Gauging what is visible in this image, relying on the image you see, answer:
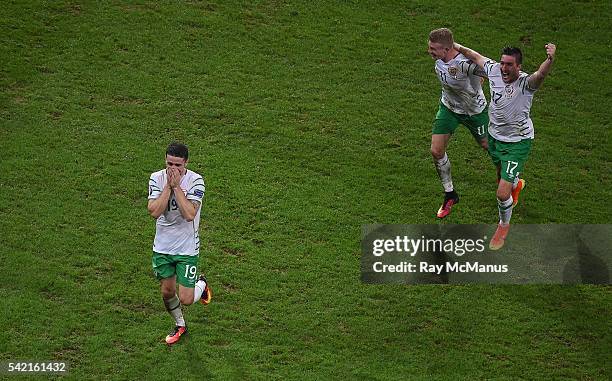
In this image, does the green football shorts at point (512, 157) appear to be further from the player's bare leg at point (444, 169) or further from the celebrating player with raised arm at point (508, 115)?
the player's bare leg at point (444, 169)

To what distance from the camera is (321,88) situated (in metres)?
18.2

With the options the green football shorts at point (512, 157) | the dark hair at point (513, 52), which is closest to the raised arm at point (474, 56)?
the dark hair at point (513, 52)

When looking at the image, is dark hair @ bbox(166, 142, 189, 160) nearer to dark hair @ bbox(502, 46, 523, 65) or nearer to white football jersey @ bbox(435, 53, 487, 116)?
white football jersey @ bbox(435, 53, 487, 116)

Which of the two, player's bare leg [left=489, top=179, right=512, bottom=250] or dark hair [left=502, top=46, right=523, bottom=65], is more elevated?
dark hair [left=502, top=46, right=523, bottom=65]

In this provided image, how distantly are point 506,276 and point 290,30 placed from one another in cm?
796

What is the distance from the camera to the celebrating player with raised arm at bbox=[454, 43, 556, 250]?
1323cm

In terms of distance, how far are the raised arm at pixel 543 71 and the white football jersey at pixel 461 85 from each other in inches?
35.4

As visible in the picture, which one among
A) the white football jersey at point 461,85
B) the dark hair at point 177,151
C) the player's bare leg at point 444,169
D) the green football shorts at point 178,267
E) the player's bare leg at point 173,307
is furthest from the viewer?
the player's bare leg at point 444,169

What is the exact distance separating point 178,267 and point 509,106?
504 centimetres

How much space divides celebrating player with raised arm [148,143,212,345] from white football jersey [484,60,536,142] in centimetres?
439

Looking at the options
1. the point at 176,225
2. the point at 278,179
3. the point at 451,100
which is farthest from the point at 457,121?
the point at 176,225

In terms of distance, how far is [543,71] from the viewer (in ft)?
42.2

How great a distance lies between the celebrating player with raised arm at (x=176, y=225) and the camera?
37.4 feet

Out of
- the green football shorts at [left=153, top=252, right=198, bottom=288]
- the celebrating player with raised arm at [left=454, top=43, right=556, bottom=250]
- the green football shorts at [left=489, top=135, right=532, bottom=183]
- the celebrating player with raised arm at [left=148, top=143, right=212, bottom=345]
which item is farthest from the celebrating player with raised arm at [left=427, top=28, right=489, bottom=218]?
the green football shorts at [left=153, top=252, right=198, bottom=288]
